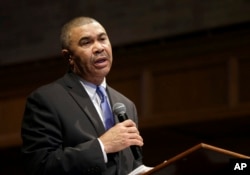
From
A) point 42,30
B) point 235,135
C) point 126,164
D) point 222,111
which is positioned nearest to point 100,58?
point 126,164

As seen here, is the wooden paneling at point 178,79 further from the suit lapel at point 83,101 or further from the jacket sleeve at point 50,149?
the jacket sleeve at point 50,149

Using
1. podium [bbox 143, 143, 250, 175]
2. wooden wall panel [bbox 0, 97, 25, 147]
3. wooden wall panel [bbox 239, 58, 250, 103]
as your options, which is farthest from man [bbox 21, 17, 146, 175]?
wooden wall panel [bbox 0, 97, 25, 147]

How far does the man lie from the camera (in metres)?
2.39

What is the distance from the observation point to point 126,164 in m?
2.60

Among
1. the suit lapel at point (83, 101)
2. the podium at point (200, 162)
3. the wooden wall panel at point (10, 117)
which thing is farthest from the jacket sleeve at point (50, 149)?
the wooden wall panel at point (10, 117)

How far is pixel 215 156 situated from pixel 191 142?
366 cm

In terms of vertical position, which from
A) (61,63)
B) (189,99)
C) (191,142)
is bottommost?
(191,142)

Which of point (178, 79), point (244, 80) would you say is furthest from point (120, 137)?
point (178, 79)

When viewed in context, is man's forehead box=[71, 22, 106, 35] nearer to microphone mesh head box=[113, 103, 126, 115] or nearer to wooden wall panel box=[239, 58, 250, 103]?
microphone mesh head box=[113, 103, 126, 115]

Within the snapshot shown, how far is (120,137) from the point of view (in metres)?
2.38

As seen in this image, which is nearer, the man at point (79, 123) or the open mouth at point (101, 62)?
the man at point (79, 123)

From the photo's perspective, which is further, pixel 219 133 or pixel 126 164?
pixel 219 133

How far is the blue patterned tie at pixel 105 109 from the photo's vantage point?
8.63ft

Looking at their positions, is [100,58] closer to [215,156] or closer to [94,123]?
[94,123]
